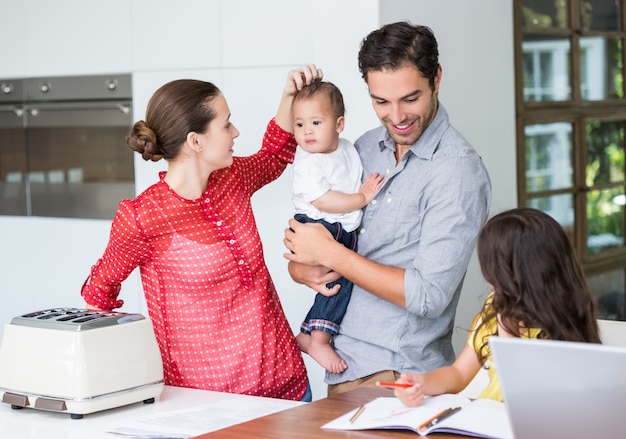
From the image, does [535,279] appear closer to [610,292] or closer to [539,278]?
[539,278]

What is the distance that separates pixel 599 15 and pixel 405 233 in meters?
2.73

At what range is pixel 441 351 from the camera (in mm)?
2438

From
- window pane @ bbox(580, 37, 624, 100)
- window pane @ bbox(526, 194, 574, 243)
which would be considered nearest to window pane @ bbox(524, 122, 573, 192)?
window pane @ bbox(526, 194, 574, 243)

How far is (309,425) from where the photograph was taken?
181 cm

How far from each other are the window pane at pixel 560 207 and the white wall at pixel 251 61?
21.9 inches

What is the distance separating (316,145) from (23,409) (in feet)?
3.15

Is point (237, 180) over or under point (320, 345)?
over

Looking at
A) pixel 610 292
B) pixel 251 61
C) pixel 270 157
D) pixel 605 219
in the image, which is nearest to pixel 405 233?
pixel 270 157

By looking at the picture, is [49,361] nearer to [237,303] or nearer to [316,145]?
[237,303]

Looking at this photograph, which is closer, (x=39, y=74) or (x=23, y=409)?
(x=23, y=409)

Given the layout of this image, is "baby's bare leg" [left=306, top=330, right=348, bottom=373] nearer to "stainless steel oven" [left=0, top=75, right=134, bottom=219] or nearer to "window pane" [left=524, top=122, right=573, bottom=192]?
"stainless steel oven" [left=0, top=75, right=134, bottom=219]

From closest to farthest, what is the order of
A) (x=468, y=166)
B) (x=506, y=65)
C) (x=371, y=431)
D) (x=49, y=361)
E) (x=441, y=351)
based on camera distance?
(x=371, y=431)
(x=49, y=361)
(x=468, y=166)
(x=441, y=351)
(x=506, y=65)

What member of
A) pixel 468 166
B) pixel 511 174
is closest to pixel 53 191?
pixel 511 174

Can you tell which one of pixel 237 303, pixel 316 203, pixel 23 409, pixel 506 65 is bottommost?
pixel 23 409
